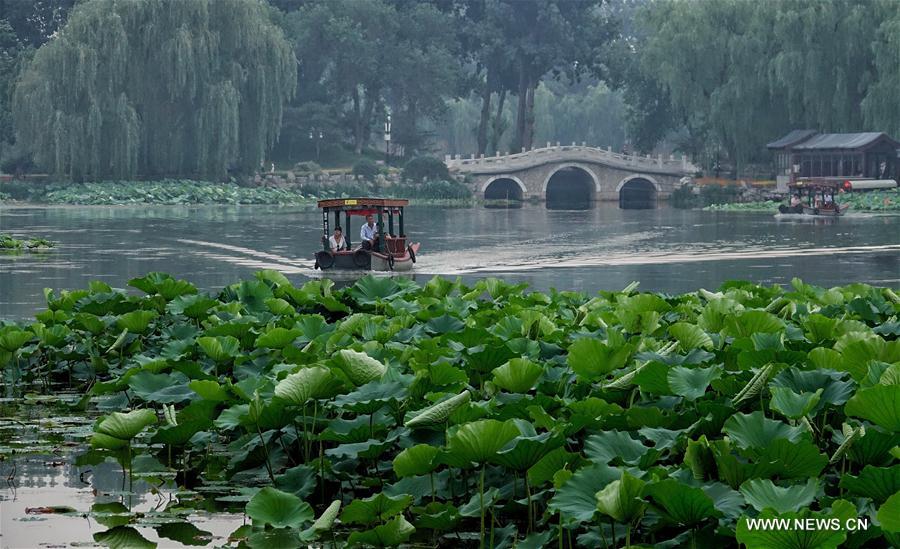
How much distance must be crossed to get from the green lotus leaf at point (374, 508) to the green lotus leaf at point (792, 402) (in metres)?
1.31

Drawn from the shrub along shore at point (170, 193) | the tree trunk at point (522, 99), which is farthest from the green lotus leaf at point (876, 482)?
the tree trunk at point (522, 99)

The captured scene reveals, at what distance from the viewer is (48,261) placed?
84.4ft

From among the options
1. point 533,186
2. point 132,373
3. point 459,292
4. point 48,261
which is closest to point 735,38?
point 533,186

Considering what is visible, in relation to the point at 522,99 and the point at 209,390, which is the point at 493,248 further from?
the point at 522,99

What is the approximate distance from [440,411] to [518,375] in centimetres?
63

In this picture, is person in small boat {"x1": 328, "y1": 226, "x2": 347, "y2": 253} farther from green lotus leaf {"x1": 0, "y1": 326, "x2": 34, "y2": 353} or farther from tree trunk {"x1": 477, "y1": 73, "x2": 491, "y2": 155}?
tree trunk {"x1": 477, "y1": 73, "x2": 491, "y2": 155}

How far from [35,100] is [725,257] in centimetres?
2638

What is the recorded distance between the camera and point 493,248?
106 ft

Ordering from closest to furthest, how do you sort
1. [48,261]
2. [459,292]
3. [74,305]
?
[74,305], [459,292], [48,261]

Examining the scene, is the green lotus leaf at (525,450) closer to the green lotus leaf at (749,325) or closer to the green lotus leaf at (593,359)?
the green lotus leaf at (593,359)

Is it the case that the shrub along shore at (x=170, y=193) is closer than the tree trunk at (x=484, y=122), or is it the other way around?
the shrub along shore at (x=170, y=193)

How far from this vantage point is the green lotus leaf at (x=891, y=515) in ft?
12.5

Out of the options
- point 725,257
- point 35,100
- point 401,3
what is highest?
point 401,3

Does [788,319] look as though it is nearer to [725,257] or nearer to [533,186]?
[725,257]
